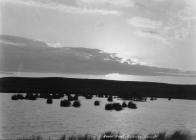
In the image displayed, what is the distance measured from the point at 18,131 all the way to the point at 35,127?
4.02 metres

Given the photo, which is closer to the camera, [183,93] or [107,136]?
[107,136]

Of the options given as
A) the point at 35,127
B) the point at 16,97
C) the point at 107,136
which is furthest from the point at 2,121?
the point at 16,97

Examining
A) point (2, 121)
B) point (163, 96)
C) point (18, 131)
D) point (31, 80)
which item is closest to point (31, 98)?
point (2, 121)

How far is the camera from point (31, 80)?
568 ft

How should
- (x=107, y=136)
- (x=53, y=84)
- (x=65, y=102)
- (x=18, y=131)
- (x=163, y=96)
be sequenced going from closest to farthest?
(x=107, y=136) < (x=18, y=131) < (x=65, y=102) < (x=53, y=84) < (x=163, y=96)

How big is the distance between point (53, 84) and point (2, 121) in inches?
4917

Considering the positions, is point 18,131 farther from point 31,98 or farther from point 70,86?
point 70,86

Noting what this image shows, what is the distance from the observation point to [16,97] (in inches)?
3565

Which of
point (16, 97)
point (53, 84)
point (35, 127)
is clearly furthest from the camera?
point (53, 84)

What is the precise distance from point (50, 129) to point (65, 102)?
3510 centimetres

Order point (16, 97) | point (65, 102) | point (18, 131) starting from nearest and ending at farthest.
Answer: point (18, 131) → point (65, 102) → point (16, 97)

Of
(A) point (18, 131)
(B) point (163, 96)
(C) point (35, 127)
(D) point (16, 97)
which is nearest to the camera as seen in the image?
(A) point (18, 131)

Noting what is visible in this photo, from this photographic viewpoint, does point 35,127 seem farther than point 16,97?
No

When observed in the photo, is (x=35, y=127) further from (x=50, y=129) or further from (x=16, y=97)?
(x=16, y=97)
